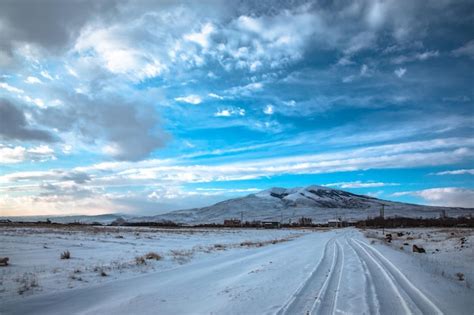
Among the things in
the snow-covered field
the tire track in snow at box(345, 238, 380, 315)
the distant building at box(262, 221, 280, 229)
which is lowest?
the distant building at box(262, 221, 280, 229)

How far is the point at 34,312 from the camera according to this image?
8086 mm

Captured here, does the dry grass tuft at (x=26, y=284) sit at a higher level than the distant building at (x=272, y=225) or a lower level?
higher

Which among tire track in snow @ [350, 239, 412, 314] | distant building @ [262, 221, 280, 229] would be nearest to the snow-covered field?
tire track in snow @ [350, 239, 412, 314]

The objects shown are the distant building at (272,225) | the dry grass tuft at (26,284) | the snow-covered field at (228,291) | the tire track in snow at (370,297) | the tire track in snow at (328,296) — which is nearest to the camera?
the tire track in snow at (328,296)

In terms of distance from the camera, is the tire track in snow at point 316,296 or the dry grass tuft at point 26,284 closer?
the tire track in snow at point 316,296

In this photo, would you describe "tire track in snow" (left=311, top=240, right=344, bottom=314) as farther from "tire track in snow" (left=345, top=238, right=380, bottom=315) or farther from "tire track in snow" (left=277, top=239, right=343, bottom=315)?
"tire track in snow" (left=345, top=238, right=380, bottom=315)

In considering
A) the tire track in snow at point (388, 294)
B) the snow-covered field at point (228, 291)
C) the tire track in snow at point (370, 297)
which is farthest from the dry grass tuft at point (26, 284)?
the tire track in snow at point (388, 294)

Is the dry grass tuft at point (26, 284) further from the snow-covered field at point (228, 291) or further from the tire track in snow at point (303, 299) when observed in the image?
the tire track in snow at point (303, 299)

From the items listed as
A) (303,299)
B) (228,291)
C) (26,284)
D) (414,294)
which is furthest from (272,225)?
(303,299)

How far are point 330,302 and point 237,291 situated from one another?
2.91 meters

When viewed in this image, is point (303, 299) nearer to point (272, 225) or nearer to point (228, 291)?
point (228, 291)

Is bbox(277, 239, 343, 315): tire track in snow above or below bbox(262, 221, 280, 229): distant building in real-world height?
above

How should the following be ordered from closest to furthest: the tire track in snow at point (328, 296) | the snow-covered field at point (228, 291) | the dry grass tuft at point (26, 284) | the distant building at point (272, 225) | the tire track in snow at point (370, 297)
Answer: the tire track in snow at point (328, 296)
the tire track in snow at point (370, 297)
the snow-covered field at point (228, 291)
the dry grass tuft at point (26, 284)
the distant building at point (272, 225)

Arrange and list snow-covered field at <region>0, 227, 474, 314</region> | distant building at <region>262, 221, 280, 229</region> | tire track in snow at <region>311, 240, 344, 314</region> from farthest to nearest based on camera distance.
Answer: distant building at <region>262, 221, 280, 229</region> → snow-covered field at <region>0, 227, 474, 314</region> → tire track in snow at <region>311, 240, 344, 314</region>
